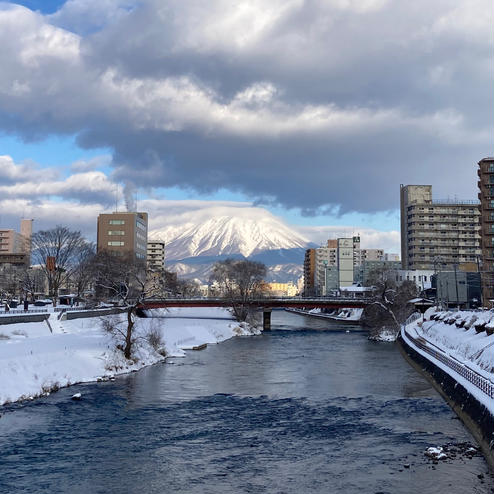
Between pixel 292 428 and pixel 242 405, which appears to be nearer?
pixel 292 428

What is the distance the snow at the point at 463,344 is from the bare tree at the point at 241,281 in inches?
1948

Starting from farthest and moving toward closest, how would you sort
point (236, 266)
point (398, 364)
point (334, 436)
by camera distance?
point (236, 266), point (398, 364), point (334, 436)

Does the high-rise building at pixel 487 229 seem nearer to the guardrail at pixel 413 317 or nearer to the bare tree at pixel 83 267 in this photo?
the guardrail at pixel 413 317

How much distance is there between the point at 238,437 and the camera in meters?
31.7

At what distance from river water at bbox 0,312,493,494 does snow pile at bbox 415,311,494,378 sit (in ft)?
15.8

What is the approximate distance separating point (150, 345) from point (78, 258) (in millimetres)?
66878

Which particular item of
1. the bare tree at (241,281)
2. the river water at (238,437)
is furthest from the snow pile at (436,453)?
the bare tree at (241,281)

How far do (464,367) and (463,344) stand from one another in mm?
17639

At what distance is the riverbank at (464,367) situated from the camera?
3091cm

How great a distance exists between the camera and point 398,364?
2648 inches

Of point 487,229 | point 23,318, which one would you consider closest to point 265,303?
point 487,229

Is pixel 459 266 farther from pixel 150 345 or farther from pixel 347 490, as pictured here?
pixel 347 490

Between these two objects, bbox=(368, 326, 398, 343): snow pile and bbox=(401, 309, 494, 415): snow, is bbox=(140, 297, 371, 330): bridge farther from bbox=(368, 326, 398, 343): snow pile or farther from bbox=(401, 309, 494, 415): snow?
bbox=(401, 309, 494, 415): snow

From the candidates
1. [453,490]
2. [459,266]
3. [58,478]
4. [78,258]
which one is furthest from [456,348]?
[459,266]
